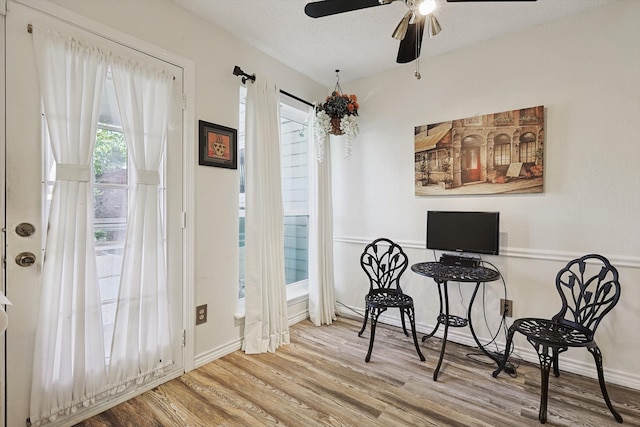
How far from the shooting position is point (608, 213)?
229 cm

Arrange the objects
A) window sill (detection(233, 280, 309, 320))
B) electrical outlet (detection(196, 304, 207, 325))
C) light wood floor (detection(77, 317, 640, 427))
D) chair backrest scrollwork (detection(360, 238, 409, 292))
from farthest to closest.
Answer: window sill (detection(233, 280, 309, 320))
chair backrest scrollwork (detection(360, 238, 409, 292))
electrical outlet (detection(196, 304, 207, 325))
light wood floor (detection(77, 317, 640, 427))

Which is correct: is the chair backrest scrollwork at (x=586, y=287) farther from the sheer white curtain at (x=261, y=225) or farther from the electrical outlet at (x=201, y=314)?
the electrical outlet at (x=201, y=314)

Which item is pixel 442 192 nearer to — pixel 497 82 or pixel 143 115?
pixel 497 82

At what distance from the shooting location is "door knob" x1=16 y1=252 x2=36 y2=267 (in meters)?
1.65

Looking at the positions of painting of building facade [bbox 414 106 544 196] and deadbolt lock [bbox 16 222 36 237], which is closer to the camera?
deadbolt lock [bbox 16 222 36 237]

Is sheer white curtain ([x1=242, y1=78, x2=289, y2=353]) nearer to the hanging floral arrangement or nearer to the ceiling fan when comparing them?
the hanging floral arrangement

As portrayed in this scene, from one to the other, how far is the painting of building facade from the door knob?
114 inches

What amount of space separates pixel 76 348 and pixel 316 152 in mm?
2515

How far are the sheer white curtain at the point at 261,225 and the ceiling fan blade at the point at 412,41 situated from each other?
4.05 feet

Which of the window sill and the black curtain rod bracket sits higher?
the black curtain rod bracket

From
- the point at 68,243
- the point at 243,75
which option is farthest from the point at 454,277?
the point at 68,243

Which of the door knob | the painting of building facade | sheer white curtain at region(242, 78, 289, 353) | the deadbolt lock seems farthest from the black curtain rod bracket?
the door knob

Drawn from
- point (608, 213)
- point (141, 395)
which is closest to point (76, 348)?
point (141, 395)

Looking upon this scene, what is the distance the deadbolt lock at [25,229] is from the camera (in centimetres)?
165
